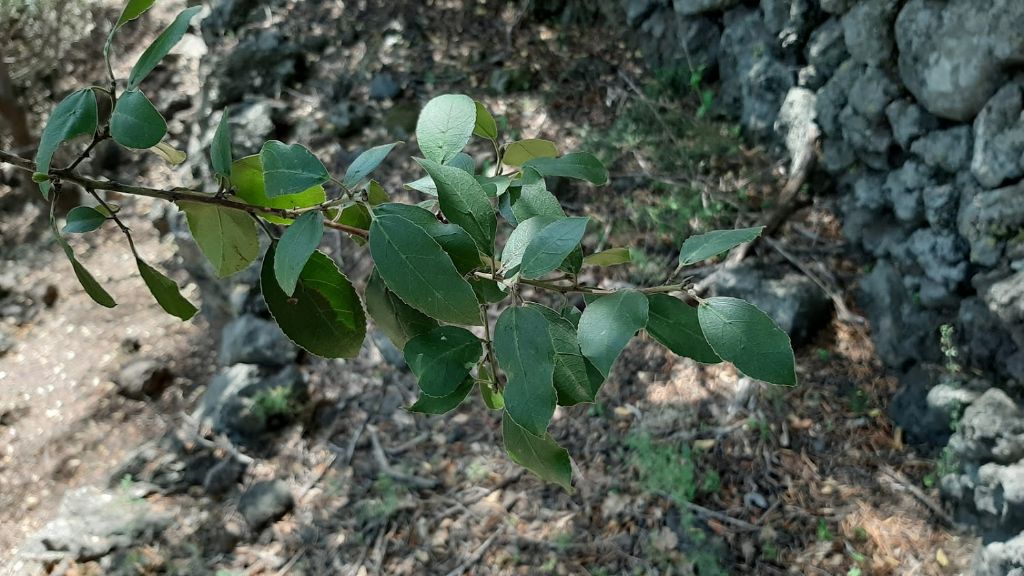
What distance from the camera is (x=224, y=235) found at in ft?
2.41

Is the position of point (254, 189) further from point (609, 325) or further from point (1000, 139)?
point (1000, 139)

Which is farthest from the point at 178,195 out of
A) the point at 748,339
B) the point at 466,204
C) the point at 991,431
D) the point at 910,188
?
the point at 910,188

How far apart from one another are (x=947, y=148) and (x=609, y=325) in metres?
2.26

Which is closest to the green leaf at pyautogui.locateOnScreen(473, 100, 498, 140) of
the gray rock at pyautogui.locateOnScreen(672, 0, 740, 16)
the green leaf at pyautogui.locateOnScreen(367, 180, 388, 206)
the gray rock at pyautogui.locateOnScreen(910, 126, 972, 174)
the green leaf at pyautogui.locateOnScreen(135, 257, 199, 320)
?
the green leaf at pyautogui.locateOnScreen(367, 180, 388, 206)

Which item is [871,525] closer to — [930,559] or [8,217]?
[930,559]

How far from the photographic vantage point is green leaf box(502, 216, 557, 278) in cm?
62

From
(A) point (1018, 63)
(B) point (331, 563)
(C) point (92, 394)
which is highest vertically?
(A) point (1018, 63)

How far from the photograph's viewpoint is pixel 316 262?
695 millimetres

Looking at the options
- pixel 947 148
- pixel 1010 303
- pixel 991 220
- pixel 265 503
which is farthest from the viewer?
pixel 265 503

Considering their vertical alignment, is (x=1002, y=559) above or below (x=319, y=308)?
below

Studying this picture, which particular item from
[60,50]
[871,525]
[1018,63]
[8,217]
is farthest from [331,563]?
[60,50]

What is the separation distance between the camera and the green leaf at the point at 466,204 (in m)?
0.61

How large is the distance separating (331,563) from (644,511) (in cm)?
103

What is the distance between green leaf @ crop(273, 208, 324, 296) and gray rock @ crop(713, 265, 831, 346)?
2.19 meters
